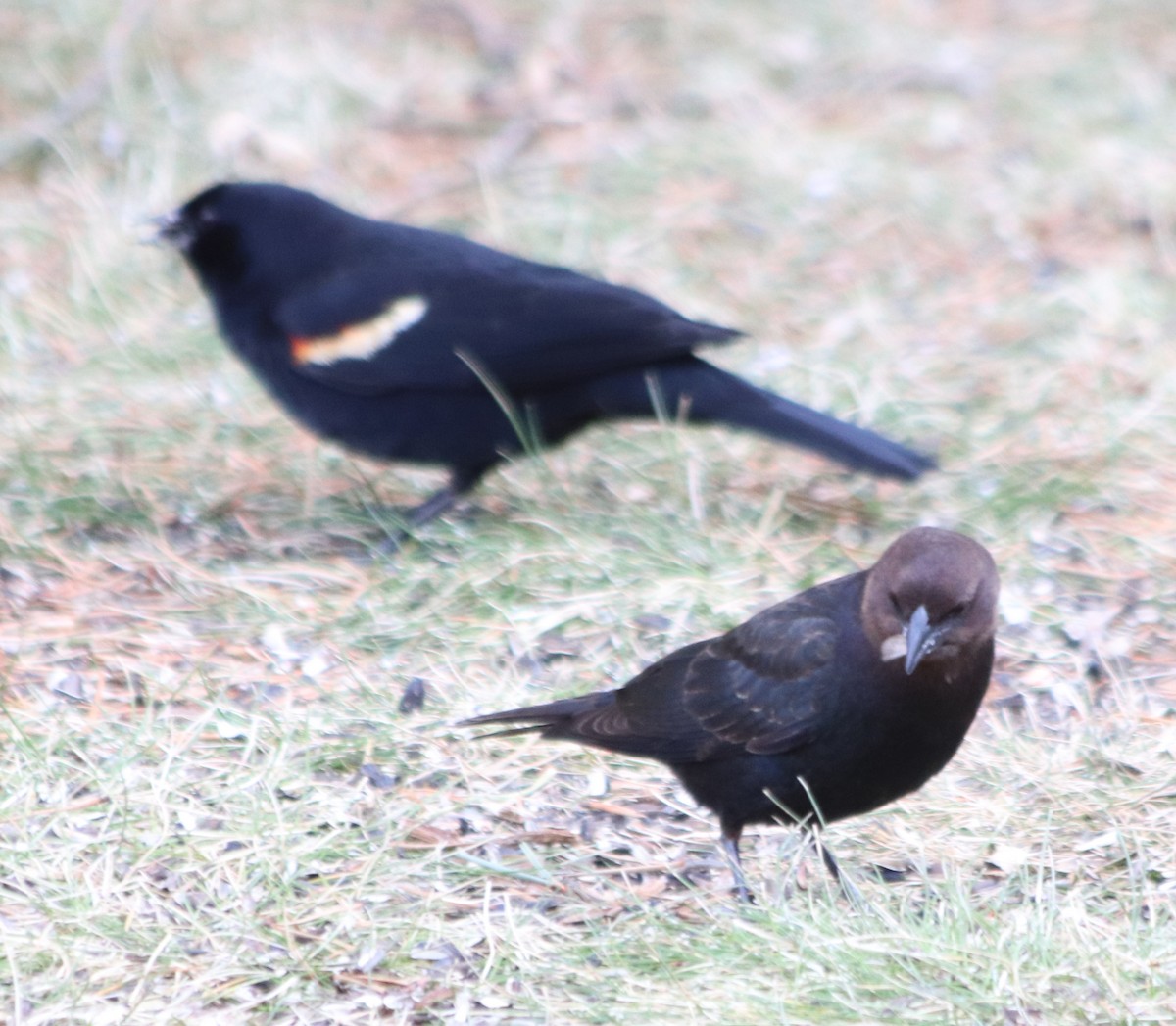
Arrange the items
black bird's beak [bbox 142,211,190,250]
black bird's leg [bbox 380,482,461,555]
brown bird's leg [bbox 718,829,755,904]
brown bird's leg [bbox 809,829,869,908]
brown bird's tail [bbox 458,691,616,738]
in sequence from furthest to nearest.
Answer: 1. black bird's beak [bbox 142,211,190,250]
2. black bird's leg [bbox 380,482,461,555]
3. brown bird's tail [bbox 458,691,616,738]
4. brown bird's leg [bbox 718,829,755,904]
5. brown bird's leg [bbox 809,829,869,908]

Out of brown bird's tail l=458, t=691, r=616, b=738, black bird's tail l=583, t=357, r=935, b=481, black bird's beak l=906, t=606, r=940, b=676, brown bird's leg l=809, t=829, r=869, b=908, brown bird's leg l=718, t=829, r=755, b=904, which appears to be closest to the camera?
black bird's beak l=906, t=606, r=940, b=676

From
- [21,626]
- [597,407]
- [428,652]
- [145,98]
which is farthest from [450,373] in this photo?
[145,98]

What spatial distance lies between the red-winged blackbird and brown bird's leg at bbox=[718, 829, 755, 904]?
64.6 inches

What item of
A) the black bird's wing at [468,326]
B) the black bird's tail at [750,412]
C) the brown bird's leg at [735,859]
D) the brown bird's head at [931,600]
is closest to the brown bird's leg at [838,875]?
the brown bird's leg at [735,859]

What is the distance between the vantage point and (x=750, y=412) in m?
4.78

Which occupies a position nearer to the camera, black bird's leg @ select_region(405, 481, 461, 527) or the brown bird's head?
the brown bird's head

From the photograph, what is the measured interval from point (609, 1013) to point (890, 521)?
7.64 ft

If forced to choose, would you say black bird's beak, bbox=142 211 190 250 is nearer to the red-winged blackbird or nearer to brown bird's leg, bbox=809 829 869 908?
the red-winged blackbird

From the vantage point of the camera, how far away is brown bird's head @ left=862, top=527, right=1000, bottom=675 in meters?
2.92

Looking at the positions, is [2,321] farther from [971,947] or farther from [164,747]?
[971,947]

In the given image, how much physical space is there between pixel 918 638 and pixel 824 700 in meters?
0.24

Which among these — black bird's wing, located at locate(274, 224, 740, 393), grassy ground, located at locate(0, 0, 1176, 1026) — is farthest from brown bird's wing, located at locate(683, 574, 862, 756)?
black bird's wing, located at locate(274, 224, 740, 393)

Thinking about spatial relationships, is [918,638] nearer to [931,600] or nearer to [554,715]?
[931,600]

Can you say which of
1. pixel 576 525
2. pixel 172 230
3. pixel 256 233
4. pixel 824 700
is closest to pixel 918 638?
pixel 824 700
